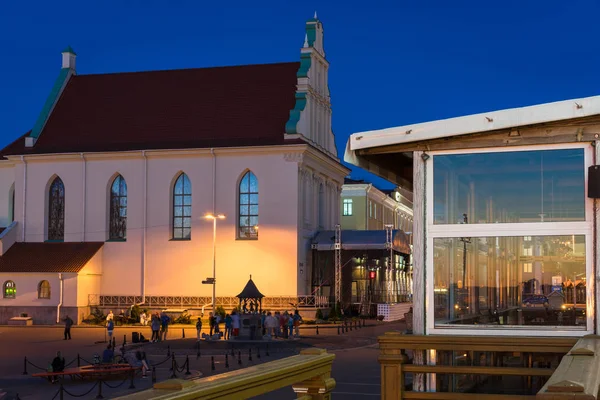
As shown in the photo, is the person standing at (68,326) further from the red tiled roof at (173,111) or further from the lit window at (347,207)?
the lit window at (347,207)

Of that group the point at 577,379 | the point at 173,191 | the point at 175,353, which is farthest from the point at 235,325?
the point at 577,379

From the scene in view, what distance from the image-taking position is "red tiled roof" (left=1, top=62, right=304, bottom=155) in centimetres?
6188

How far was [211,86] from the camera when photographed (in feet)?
216

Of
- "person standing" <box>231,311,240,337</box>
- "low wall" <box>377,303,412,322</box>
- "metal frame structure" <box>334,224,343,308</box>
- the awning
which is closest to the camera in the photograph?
"person standing" <box>231,311,240,337</box>

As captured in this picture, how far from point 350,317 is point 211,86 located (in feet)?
63.0

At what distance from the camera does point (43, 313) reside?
2314 inches

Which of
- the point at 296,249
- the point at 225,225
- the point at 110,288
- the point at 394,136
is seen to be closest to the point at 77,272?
the point at 110,288

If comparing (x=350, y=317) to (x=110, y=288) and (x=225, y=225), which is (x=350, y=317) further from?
(x=110, y=288)

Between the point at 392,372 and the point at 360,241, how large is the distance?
5167 cm

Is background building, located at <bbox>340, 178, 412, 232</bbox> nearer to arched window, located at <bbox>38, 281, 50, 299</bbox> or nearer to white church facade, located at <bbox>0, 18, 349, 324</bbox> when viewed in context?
white church facade, located at <bbox>0, 18, 349, 324</bbox>

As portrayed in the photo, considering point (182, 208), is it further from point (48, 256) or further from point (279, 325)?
point (279, 325)

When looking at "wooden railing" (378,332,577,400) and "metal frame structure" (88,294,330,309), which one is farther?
"metal frame structure" (88,294,330,309)

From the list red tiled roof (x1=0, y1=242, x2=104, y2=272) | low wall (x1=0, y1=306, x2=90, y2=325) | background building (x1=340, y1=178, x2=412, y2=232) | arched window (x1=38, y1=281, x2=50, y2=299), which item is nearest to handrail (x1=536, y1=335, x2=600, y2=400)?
low wall (x1=0, y1=306, x2=90, y2=325)

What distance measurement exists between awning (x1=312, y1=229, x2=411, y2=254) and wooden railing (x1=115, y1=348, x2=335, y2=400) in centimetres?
5272
